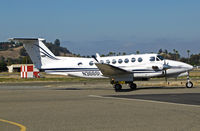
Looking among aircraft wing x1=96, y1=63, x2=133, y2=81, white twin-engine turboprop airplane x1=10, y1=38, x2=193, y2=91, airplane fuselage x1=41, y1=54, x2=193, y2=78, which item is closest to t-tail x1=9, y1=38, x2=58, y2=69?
white twin-engine turboprop airplane x1=10, y1=38, x2=193, y2=91

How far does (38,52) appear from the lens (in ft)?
86.4

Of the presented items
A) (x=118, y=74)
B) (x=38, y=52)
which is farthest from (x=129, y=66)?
(x=38, y=52)

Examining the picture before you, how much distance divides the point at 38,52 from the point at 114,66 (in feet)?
25.8

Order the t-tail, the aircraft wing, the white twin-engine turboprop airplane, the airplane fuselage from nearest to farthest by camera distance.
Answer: the aircraft wing
the white twin-engine turboprop airplane
the airplane fuselage
the t-tail

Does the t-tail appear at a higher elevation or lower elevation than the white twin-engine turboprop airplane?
higher

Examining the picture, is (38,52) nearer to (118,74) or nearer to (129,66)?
(118,74)

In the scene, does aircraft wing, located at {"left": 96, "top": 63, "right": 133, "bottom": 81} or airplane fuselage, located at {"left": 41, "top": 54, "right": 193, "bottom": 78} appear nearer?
aircraft wing, located at {"left": 96, "top": 63, "right": 133, "bottom": 81}

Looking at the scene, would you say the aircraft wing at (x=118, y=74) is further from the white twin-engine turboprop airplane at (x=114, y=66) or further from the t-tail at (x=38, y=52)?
the t-tail at (x=38, y=52)

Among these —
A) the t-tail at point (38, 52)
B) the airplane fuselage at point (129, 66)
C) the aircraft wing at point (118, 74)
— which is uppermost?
the t-tail at point (38, 52)

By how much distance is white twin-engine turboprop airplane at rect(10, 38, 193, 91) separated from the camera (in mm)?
23906

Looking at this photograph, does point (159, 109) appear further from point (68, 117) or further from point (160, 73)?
point (160, 73)

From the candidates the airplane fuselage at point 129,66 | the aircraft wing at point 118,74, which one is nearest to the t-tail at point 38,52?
the airplane fuselage at point 129,66

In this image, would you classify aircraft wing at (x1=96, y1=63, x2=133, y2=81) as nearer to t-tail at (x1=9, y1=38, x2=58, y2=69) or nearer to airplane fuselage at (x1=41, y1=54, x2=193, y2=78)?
airplane fuselage at (x1=41, y1=54, x2=193, y2=78)

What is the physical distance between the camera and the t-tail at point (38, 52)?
26203mm
